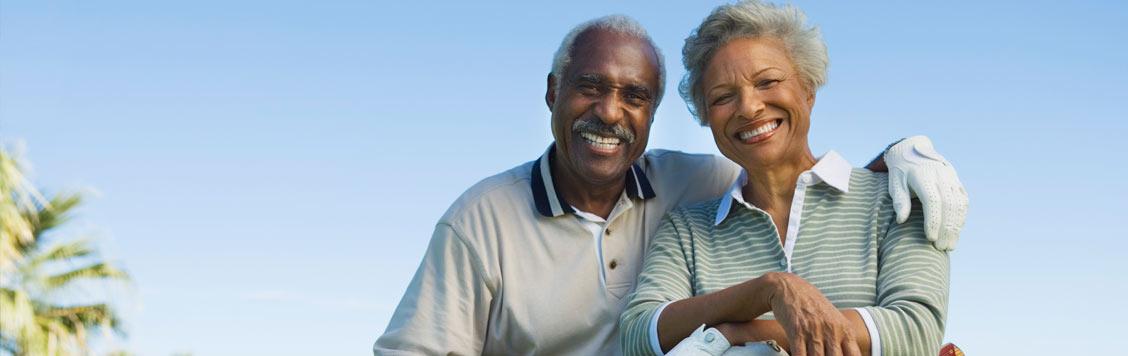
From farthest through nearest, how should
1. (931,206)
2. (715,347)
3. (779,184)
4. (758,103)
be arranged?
(779,184), (758,103), (931,206), (715,347)

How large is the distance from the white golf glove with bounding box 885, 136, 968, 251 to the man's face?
2.90 feet

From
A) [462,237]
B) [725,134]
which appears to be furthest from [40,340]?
[725,134]

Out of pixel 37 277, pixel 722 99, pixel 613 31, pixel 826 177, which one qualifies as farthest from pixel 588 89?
pixel 37 277

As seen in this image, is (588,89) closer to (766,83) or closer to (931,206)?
(766,83)

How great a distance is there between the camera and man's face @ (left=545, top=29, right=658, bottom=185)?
353 cm

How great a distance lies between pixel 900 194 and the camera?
288cm

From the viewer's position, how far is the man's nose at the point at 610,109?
3.49 metres

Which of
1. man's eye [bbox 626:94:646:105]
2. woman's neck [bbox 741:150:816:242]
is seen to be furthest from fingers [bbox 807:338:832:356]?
man's eye [bbox 626:94:646:105]

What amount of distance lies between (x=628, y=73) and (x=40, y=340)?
33.6 feet

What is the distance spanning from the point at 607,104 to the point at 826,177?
2.56 ft

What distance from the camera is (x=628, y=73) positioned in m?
3.53

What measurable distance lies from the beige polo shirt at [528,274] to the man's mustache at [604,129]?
20cm

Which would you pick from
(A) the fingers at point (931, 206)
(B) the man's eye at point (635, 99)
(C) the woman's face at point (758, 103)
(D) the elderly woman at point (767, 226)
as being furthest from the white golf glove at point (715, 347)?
(B) the man's eye at point (635, 99)

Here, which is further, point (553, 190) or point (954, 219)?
point (553, 190)
